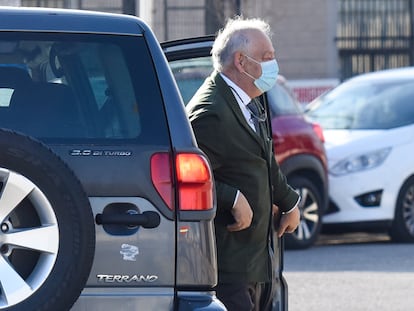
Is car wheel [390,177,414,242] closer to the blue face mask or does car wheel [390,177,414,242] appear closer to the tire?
the blue face mask

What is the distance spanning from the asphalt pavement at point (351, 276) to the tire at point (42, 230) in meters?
4.75

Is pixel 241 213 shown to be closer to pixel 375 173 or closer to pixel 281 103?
pixel 281 103

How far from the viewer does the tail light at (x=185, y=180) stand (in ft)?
15.4

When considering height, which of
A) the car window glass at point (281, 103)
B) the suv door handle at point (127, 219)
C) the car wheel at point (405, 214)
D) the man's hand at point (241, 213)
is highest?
the suv door handle at point (127, 219)

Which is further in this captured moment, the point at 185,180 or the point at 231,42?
the point at 231,42

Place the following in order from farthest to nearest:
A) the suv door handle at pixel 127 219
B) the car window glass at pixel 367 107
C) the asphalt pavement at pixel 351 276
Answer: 1. the car window glass at pixel 367 107
2. the asphalt pavement at pixel 351 276
3. the suv door handle at pixel 127 219

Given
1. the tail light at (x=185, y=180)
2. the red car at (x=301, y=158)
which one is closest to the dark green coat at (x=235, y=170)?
the tail light at (x=185, y=180)

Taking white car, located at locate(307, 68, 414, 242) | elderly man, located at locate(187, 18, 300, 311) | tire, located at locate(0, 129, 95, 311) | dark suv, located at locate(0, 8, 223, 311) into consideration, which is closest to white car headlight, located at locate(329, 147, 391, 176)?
white car, located at locate(307, 68, 414, 242)

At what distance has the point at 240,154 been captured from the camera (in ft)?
18.3

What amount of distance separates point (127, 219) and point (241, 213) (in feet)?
2.93

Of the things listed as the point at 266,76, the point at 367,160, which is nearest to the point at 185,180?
the point at 266,76

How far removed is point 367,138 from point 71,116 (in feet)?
26.8

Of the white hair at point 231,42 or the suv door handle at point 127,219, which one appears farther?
the white hair at point 231,42

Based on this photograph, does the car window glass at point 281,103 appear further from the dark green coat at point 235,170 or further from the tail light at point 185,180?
the tail light at point 185,180
